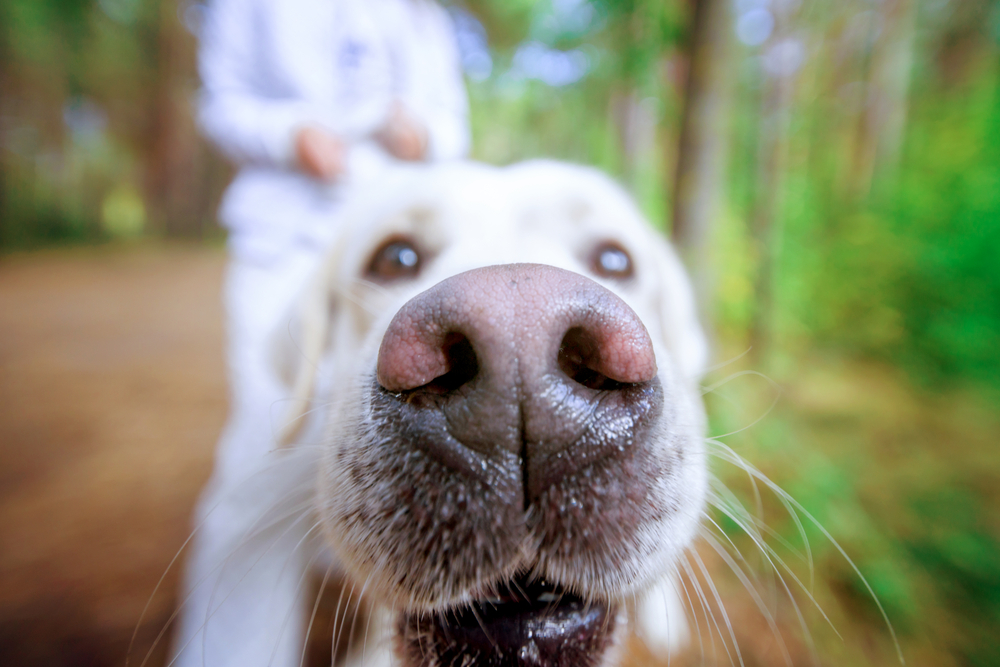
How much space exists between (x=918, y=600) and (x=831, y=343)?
3.89m

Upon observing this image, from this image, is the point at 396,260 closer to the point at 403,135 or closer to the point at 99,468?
the point at 403,135

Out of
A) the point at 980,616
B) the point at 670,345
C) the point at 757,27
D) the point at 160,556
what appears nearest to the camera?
the point at 670,345

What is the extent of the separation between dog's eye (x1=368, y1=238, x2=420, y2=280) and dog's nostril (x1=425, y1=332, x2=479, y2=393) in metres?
0.82

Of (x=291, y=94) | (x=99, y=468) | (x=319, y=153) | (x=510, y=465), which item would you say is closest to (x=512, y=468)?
(x=510, y=465)

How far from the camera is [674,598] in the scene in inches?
95.3

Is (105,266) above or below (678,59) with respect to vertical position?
below

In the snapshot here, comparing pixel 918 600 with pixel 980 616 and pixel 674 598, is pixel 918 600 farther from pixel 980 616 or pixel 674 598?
pixel 674 598

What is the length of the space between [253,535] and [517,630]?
91 cm

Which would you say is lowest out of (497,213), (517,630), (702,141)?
(517,630)

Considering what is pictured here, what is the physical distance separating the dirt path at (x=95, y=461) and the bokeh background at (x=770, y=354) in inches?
0.9

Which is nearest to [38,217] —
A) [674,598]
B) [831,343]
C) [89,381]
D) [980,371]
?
[89,381]

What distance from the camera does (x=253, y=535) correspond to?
140cm

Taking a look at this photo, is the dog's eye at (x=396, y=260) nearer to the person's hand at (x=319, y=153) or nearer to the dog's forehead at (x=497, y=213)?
the dog's forehead at (x=497, y=213)

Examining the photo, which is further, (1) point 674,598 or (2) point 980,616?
(2) point 980,616
